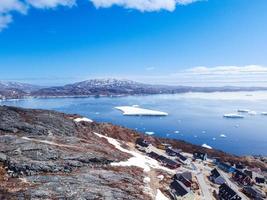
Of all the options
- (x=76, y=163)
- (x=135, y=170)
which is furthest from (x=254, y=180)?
(x=76, y=163)

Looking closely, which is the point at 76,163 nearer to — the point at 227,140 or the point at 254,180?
the point at 254,180

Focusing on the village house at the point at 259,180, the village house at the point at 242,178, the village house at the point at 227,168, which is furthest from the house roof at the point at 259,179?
the village house at the point at 227,168

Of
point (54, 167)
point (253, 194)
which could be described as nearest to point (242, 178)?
point (253, 194)

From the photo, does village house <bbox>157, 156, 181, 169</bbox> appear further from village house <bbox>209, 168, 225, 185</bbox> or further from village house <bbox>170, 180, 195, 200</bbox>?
village house <bbox>170, 180, 195, 200</bbox>

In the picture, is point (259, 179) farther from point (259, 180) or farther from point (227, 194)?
point (227, 194)

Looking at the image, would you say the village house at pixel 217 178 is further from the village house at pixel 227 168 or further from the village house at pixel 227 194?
the village house at pixel 227 168
